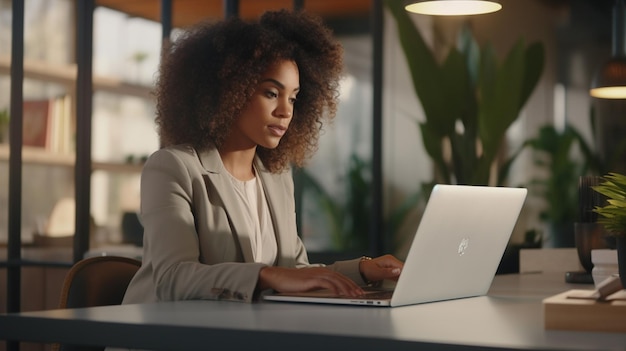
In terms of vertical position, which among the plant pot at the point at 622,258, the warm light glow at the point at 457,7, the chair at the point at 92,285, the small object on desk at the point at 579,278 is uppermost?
the warm light glow at the point at 457,7

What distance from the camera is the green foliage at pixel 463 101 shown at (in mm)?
4695

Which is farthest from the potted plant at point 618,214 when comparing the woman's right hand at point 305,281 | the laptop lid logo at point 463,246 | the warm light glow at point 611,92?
the warm light glow at point 611,92

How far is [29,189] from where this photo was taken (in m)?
5.33

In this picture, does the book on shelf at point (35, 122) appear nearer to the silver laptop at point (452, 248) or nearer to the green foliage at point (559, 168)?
the green foliage at point (559, 168)

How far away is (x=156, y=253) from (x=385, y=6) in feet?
9.79

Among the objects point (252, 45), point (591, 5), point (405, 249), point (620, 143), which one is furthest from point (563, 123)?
point (252, 45)

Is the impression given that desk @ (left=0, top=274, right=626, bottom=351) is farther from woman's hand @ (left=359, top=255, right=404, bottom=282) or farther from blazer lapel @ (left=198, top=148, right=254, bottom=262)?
blazer lapel @ (left=198, top=148, right=254, bottom=262)

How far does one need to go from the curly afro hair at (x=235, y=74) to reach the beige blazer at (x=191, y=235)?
141 millimetres

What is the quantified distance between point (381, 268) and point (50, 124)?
11.3ft

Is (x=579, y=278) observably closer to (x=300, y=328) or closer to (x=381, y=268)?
(x=381, y=268)

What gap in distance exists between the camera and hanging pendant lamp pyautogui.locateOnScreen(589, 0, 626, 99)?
379cm

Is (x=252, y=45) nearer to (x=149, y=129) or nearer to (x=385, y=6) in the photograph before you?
(x=385, y=6)

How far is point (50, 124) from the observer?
5293 millimetres

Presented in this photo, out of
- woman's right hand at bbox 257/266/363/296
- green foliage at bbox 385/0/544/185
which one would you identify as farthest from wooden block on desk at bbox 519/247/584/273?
woman's right hand at bbox 257/266/363/296
